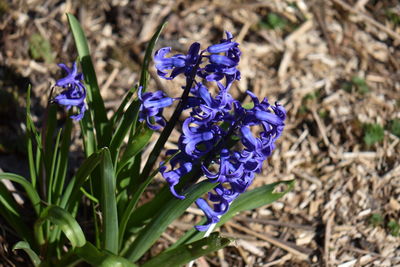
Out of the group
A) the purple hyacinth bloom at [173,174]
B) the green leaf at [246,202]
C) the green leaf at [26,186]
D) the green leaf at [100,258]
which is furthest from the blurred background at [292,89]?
the purple hyacinth bloom at [173,174]

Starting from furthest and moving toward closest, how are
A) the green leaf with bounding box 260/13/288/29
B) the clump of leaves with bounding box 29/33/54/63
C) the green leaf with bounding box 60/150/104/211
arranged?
the green leaf with bounding box 260/13/288/29 → the clump of leaves with bounding box 29/33/54/63 → the green leaf with bounding box 60/150/104/211

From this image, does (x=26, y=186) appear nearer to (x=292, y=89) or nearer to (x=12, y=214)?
(x=12, y=214)

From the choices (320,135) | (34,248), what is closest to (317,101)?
(320,135)

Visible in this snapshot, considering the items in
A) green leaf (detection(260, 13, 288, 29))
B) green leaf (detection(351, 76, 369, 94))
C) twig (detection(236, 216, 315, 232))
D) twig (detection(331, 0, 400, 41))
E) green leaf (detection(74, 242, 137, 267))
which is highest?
green leaf (detection(74, 242, 137, 267))

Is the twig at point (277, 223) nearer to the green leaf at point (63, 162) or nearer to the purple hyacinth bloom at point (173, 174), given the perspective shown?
the green leaf at point (63, 162)

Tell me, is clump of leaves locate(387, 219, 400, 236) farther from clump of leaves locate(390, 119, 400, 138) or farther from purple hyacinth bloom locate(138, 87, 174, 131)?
purple hyacinth bloom locate(138, 87, 174, 131)

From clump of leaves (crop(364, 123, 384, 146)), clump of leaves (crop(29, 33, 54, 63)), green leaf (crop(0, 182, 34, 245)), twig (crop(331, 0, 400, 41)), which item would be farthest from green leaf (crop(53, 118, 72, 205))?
twig (crop(331, 0, 400, 41))

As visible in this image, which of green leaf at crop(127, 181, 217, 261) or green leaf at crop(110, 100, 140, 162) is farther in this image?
green leaf at crop(110, 100, 140, 162)
